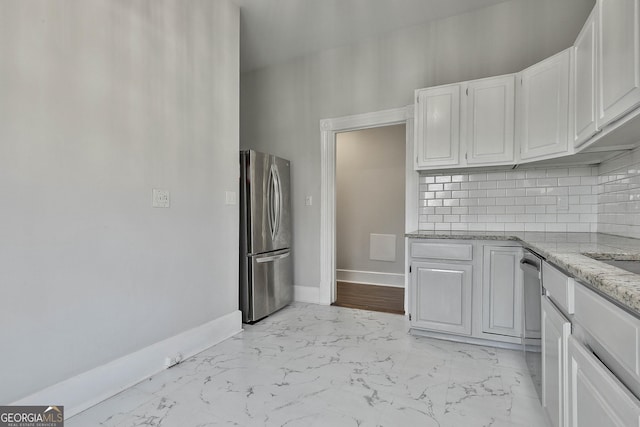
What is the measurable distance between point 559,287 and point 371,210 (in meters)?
3.63

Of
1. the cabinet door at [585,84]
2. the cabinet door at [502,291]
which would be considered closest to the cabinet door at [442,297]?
the cabinet door at [502,291]

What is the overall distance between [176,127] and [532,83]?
107 inches

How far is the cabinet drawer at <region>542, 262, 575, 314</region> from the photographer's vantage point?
45.1 inches

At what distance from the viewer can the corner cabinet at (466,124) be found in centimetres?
256

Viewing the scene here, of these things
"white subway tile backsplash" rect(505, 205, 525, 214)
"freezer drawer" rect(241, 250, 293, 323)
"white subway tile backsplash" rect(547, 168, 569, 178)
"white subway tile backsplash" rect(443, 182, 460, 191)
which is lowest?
"freezer drawer" rect(241, 250, 293, 323)

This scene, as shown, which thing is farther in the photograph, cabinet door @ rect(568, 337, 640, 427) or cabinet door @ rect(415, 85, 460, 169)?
cabinet door @ rect(415, 85, 460, 169)

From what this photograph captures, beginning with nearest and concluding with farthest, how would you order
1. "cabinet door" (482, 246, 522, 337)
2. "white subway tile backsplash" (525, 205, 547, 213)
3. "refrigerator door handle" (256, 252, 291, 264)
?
1. "cabinet door" (482, 246, 522, 337)
2. "white subway tile backsplash" (525, 205, 547, 213)
3. "refrigerator door handle" (256, 252, 291, 264)

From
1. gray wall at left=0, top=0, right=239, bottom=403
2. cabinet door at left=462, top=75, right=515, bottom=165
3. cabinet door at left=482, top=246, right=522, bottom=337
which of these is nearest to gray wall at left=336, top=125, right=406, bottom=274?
cabinet door at left=462, top=75, right=515, bottom=165

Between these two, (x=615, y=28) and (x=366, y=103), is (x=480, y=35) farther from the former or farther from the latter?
(x=615, y=28)

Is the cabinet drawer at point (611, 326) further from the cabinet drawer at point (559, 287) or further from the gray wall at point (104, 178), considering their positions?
the gray wall at point (104, 178)

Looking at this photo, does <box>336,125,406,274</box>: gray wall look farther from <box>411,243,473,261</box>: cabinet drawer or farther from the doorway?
<box>411,243,473,261</box>: cabinet drawer

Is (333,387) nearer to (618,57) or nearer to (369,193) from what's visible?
(618,57)

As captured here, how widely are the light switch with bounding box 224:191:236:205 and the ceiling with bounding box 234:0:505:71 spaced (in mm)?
1743

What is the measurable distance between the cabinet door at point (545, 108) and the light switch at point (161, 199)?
8.96 feet
